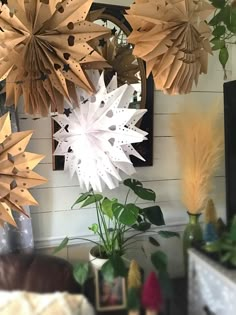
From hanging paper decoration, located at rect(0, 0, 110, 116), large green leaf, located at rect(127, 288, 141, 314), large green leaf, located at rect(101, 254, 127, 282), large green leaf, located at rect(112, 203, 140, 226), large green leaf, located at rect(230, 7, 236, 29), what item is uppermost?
large green leaf, located at rect(230, 7, 236, 29)

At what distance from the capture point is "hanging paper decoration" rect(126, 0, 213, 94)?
768mm

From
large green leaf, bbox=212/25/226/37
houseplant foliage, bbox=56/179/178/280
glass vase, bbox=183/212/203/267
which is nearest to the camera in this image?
glass vase, bbox=183/212/203/267

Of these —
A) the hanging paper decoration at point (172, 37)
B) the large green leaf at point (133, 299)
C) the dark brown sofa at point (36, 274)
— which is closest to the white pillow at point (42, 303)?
the dark brown sofa at point (36, 274)

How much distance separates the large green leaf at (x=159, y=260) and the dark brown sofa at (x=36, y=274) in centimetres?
17

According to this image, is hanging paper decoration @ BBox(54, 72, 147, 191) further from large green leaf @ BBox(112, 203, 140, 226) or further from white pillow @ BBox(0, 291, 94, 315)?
white pillow @ BBox(0, 291, 94, 315)

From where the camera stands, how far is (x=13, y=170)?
0.81m

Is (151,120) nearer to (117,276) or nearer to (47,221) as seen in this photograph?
(47,221)

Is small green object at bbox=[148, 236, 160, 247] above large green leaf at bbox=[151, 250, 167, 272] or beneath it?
beneath

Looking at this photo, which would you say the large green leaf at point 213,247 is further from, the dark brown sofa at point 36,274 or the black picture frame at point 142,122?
the black picture frame at point 142,122

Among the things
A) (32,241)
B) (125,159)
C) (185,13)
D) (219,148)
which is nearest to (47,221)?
(32,241)

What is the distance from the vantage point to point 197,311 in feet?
1.73

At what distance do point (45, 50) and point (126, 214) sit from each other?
48 centimetres

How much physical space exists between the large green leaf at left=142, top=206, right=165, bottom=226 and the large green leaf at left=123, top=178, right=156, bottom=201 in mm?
61

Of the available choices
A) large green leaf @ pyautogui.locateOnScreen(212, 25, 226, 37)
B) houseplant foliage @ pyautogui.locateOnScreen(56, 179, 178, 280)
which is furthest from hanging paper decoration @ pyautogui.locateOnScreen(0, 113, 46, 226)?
large green leaf @ pyautogui.locateOnScreen(212, 25, 226, 37)
